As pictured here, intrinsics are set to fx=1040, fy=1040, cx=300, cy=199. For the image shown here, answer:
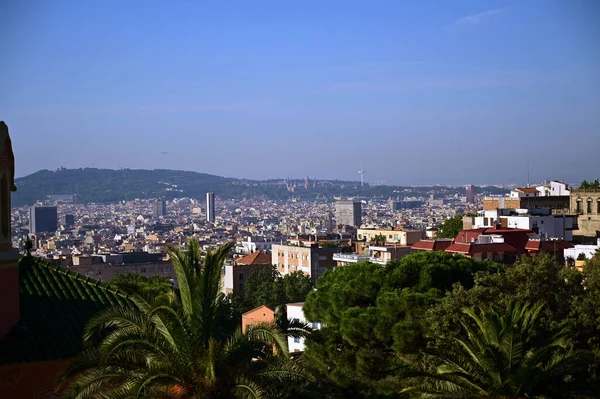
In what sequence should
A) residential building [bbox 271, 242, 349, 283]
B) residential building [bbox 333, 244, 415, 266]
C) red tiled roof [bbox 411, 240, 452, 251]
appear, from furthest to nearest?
1. residential building [bbox 271, 242, 349, 283]
2. residential building [bbox 333, 244, 415, 266]
3. red tiled roof [bbox 411, 240, 452, 251]

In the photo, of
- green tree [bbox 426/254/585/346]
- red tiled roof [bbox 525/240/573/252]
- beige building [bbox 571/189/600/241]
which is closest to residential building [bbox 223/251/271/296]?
beige building [bbox 571/189/600/241]

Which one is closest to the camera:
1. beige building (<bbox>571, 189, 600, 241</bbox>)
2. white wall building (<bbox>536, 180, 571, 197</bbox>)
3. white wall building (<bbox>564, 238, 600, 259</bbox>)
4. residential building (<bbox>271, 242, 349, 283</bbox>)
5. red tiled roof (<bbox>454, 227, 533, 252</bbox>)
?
white wall building (<bbox>564, 238, 600, 259</bbox>)

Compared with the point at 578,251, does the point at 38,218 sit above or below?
below

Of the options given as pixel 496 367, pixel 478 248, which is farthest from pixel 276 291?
pixel 496 367

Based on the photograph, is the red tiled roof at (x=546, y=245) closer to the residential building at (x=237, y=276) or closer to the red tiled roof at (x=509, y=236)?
the red tiled roof at (x=509, y=236)

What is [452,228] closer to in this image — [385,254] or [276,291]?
[385,254]

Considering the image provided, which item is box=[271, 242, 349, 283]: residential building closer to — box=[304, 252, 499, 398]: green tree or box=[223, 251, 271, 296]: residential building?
box=[223, 251, 271, 296]: residential building
